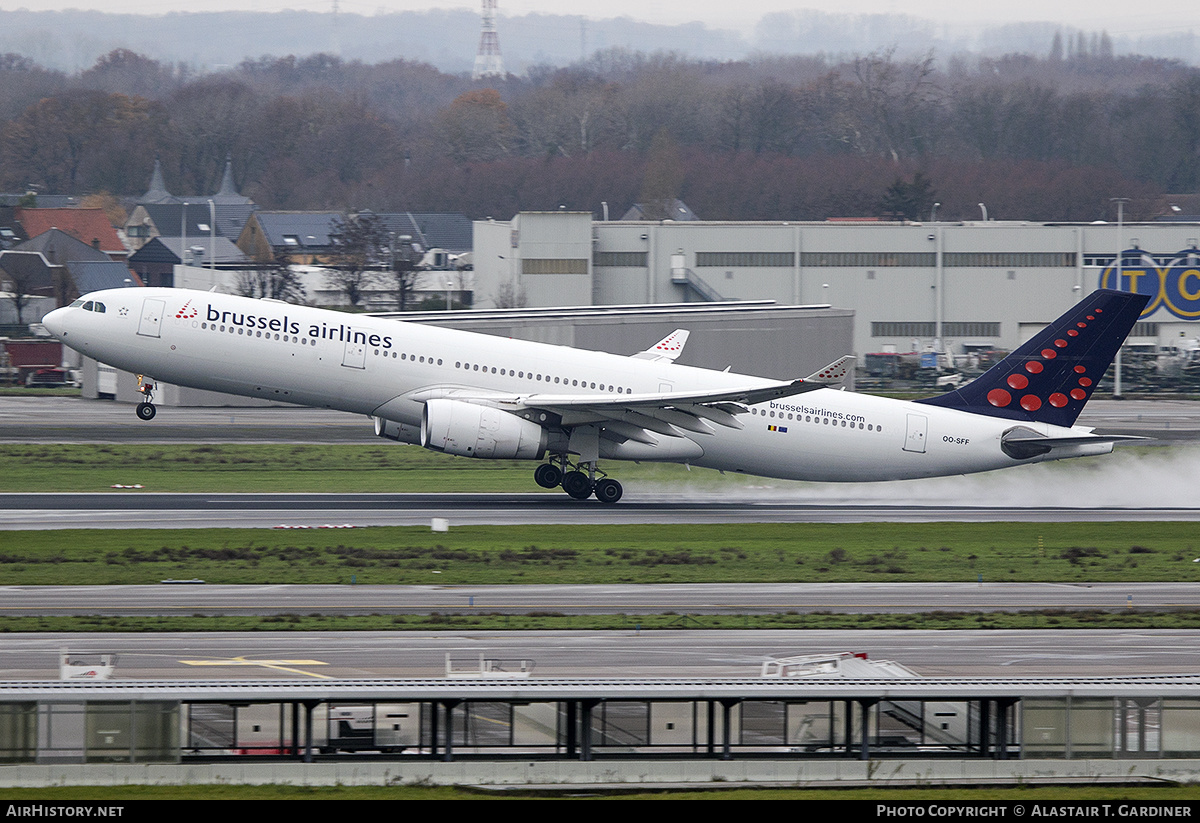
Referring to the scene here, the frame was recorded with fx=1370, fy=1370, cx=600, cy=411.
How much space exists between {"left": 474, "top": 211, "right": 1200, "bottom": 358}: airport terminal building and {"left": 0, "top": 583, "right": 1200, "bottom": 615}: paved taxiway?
223ft

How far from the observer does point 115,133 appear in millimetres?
198875

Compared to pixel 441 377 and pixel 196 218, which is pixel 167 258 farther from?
pixel 441 377

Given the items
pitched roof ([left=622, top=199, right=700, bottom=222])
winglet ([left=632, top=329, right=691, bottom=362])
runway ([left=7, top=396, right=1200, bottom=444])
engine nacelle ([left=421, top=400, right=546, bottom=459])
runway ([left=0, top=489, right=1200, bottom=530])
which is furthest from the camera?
pitched roof ([left=622, top=199, right=700, bottom=222])

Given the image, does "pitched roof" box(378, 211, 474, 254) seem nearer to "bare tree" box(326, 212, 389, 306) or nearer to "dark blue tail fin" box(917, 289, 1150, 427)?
"bare tree" box(326, 212, 389, 306)

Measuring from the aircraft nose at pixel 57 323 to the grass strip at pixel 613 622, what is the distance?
58.4ft

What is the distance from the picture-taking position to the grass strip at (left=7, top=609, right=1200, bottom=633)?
27547mm

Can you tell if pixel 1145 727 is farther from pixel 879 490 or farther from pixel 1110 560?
pixel 879 490

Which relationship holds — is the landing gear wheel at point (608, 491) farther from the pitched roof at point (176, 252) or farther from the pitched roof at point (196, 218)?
the pitched roof at point (196, 218)

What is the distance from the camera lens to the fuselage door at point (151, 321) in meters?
42.8

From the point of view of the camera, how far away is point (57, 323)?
43.6 meters

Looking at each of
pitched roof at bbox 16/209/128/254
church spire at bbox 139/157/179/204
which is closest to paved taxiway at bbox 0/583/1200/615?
pitched roof at bbox 16/209/128/254

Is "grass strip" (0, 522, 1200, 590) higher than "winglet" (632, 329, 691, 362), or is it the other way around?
"winglet" (632, 329, 691, 362)

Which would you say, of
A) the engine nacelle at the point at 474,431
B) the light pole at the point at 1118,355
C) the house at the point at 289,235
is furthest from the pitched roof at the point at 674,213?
the engine nacelle at the point at 474,431

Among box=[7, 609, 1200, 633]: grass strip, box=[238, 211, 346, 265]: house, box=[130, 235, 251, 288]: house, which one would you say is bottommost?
box=[7, 609, 1200, 633]: grass strip
